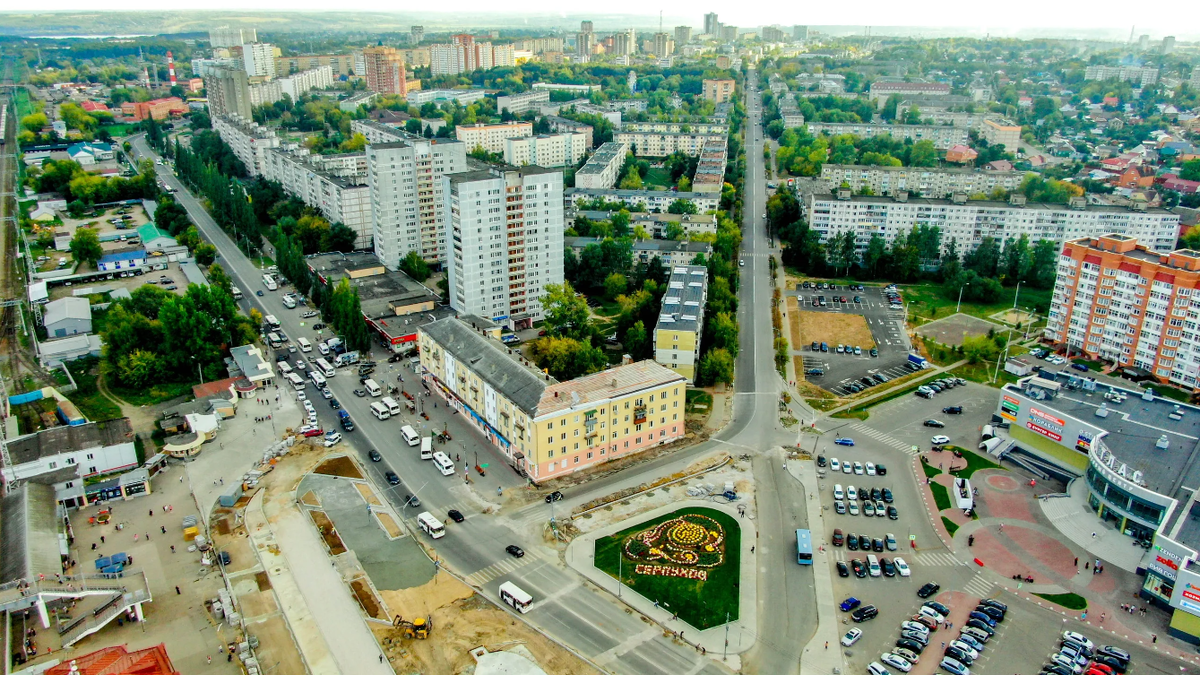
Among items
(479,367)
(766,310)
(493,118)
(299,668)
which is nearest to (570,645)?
(299,668)

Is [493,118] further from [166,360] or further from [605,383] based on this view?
[605,383]

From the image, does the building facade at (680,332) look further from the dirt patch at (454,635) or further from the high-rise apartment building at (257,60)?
the high-rise apartment building at (257,60)

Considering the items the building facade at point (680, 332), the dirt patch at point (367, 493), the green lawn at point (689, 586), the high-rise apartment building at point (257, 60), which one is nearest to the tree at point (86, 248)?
the dirt patch at point (367, 493)

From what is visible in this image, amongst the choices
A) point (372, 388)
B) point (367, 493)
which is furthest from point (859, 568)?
point (372, 388)

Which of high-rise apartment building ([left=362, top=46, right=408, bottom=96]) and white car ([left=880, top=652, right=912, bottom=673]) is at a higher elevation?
high-rise apartment building ([left=362, top=46, right=408, bottom=96])

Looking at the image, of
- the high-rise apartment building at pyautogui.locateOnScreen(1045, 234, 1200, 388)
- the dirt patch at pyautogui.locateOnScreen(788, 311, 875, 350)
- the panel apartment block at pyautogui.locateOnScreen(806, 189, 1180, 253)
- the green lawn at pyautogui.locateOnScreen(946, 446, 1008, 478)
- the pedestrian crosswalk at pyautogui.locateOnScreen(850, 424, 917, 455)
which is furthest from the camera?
the panel apartment block at pyautogui.locateOnScreen(806, 189, 1180, 253)

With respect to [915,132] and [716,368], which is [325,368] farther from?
[915,132]

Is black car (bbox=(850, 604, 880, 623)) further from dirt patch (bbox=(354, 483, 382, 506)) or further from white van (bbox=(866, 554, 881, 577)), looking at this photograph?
dirt patch (bbox=(354, 483, 382, 506))

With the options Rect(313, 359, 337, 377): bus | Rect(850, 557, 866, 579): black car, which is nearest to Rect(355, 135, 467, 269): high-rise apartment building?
Rect(313, 359, 337, 377): bus

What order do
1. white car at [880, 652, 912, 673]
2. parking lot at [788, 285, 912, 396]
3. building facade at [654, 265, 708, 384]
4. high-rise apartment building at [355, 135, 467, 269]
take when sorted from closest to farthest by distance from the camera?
white car at [880, 652, 912, 673], building facade at [654, 265, 708, 384], parking lot at [788, 285, 912, 396], high-rise apartment building at [355, 135, 467, 269]
